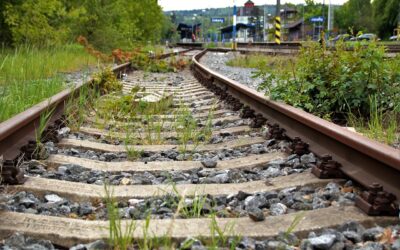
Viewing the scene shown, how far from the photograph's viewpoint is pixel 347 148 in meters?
2.94

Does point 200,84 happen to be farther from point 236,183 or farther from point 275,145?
point 236,183

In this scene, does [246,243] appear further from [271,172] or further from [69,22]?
[69,22]

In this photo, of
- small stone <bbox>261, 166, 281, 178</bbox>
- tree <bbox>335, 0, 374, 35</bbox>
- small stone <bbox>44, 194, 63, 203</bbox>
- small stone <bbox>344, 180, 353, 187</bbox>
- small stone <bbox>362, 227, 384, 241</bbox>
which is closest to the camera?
small stone <bbox>362, 227, 384, 241</bbox>

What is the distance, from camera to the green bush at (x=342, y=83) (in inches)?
185

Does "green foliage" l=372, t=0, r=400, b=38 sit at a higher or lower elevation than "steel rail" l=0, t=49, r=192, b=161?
higher

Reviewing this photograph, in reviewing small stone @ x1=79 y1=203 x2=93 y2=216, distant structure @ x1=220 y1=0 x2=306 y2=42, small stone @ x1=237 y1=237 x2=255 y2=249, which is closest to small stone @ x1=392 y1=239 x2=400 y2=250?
small stone @ x1=237 y1=237 x2=255 y2=249

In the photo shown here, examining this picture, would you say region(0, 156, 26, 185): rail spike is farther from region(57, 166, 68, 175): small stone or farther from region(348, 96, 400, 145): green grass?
region(348, 96, 400, 145): green grass

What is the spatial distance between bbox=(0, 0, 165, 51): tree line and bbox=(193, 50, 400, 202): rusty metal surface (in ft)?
27.2

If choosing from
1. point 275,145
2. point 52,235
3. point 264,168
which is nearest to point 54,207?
point 52,235

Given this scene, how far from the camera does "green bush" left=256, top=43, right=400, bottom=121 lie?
469 cm

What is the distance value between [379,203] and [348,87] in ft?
8.62

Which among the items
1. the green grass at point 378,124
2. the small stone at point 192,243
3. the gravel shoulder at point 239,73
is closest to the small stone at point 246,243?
the small stone at point 192,243

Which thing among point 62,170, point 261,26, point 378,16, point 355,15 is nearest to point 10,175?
point 62,170

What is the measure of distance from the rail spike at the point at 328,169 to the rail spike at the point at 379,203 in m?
0.54
